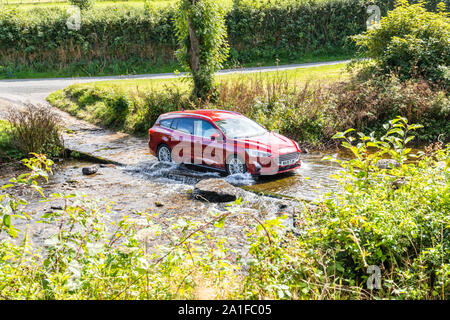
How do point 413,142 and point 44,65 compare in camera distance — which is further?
point 44,65

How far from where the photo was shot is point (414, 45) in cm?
1672

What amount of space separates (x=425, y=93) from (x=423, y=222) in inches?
451

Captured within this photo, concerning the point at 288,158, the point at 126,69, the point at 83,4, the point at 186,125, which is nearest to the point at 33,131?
the point at 186,125

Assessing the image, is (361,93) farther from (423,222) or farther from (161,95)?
(423,222)

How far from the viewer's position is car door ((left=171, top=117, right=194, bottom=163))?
41.4ft

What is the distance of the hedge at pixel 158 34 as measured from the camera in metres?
29.9

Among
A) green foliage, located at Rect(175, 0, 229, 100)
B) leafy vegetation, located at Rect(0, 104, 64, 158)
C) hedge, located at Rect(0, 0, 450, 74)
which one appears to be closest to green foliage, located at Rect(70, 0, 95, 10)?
hedge, located at Rect(0, 0, 450, 74)

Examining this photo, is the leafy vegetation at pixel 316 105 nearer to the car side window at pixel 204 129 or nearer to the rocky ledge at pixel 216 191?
the car side window at pixel 204 129

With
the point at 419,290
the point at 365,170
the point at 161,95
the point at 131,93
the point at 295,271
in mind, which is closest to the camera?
the point at 419,290

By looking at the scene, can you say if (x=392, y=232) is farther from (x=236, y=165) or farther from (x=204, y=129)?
(x=204, y=129)

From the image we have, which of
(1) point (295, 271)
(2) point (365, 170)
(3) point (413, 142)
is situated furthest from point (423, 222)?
(3) point (413, 142)

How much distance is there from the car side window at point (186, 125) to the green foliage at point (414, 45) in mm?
8300

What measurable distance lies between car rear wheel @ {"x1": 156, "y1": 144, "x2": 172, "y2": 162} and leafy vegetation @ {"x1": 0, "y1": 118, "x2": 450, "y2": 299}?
321 inches

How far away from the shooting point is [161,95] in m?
18.8
